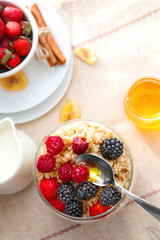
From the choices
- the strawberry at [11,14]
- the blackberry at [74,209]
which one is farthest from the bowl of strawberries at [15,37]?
the blackberry at [74,209]

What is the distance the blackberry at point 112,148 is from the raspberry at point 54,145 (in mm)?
147

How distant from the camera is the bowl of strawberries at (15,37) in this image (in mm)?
1152

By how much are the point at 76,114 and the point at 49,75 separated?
0.20 m

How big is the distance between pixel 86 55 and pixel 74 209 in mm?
671

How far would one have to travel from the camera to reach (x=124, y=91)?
129 cm

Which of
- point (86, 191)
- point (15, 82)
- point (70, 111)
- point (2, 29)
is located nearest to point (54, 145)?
point (86, 191)

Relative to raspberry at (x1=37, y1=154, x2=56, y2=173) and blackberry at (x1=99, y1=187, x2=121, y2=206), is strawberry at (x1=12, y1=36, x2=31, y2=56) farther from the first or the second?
blackberry at (x1=99, y1=187, x2=121, y2=206)

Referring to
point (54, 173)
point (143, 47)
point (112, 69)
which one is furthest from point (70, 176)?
point (143, 47)

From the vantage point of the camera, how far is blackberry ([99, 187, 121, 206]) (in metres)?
0.95

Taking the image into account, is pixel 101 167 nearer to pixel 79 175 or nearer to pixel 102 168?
pixel 102 168

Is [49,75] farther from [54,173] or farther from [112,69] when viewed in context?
[54,173]

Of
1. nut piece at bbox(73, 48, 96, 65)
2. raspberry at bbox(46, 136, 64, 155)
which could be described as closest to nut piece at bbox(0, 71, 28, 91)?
nut piece at bbox(73, 48, 96, 65)

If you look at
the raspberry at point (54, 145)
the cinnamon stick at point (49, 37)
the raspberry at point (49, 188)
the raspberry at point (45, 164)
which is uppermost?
the cinnamon stick at point (49, 37)

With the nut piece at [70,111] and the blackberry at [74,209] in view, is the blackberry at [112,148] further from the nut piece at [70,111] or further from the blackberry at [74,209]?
the nut piece at [70,111]
